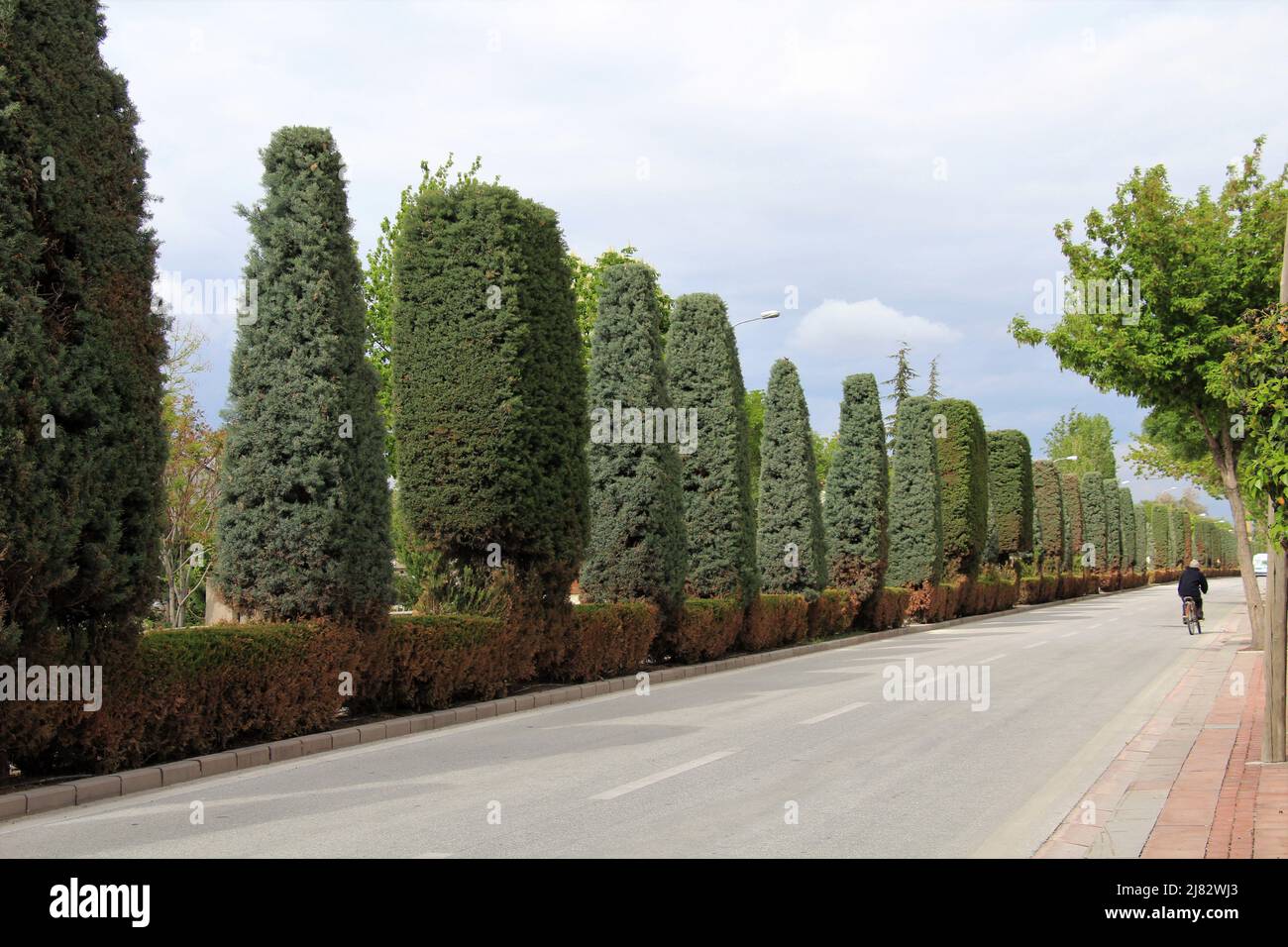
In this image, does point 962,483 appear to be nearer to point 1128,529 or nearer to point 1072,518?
point 1072,518

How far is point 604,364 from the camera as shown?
20.5 metres

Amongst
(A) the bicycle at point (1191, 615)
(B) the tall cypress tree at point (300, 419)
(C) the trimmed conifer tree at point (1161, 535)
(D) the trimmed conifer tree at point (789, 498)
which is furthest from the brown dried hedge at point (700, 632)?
(C) the trimmed conifer tree at point (1161, 535)

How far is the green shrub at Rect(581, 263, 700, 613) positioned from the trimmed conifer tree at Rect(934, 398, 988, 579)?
2213cm

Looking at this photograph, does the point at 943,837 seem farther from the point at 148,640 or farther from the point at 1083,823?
the point at 148,640

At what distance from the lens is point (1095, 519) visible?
67000 millimetres

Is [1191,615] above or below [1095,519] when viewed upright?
below

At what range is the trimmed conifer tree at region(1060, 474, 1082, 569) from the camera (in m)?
59.2

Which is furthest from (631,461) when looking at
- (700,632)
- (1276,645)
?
(1276,645)

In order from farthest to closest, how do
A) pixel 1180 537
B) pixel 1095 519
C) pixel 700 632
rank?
1. pixel 1180 537
2. pixel 1095 519
3. pixel 700 632

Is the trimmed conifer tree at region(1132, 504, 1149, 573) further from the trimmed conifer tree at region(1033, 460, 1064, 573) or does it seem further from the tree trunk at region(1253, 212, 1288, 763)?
the tree trunk at region(1253, 212, 1288, 763)

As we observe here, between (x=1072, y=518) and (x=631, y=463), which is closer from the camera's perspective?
(x=631, y=463)

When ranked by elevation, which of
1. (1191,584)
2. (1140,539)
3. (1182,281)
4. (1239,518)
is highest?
(1182,281)

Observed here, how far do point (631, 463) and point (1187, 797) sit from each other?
13021 mm

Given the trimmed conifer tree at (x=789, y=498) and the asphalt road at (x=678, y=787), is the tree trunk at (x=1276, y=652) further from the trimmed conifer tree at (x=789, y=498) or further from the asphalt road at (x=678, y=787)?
the trimmed conifer tree at (x=789, y=498)
